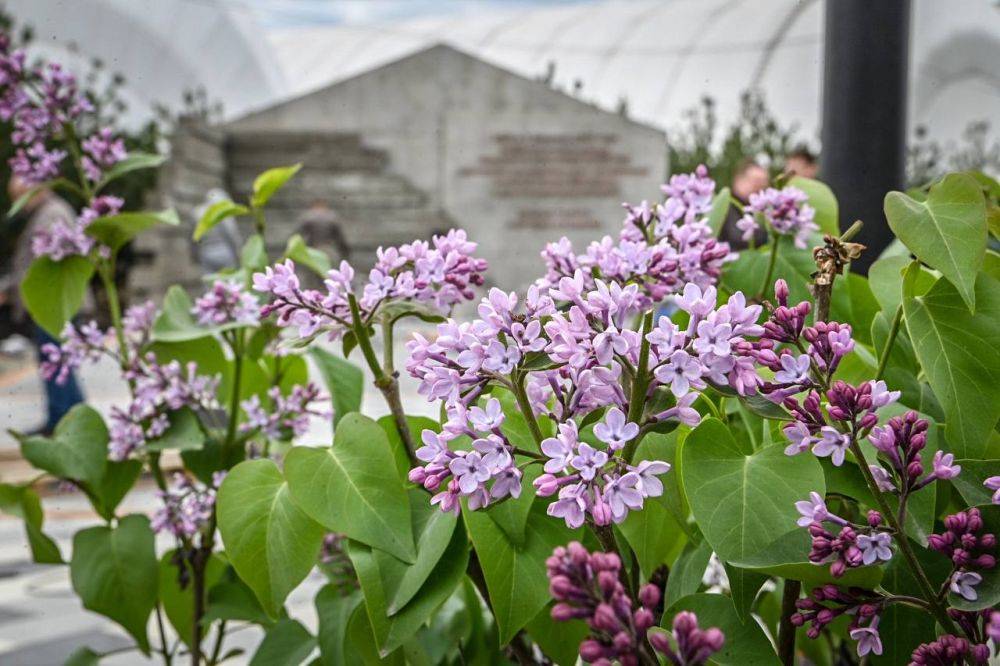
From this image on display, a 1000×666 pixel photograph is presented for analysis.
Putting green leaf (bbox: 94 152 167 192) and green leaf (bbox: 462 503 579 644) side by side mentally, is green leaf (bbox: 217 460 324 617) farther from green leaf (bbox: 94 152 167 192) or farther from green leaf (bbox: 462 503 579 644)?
green leaf (bbox: 94 152 167 192)

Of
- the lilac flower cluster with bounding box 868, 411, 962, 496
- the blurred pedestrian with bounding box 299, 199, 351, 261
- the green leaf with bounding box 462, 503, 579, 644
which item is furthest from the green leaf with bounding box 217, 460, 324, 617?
the blurred pedestrian with bounding box 299, 199, 351, 261

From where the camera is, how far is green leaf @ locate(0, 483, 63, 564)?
102 centimetres

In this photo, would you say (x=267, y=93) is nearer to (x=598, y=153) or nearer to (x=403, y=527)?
(x=598, y=153)

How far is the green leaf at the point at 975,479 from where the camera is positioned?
0.55 meters

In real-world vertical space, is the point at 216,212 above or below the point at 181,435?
above

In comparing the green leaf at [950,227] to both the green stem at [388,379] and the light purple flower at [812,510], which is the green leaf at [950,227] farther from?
the green stem at [388,379]

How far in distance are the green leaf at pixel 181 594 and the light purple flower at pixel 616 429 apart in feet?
2.44

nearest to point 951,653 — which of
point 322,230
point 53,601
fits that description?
point 53,601

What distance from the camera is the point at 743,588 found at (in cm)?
53

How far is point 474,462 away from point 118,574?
625 mm

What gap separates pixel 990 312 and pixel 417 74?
38.4ft

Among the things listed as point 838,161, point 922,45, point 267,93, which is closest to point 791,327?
point 838,161

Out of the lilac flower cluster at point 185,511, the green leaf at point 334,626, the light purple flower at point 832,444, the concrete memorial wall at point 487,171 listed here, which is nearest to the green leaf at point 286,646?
the green leaf at point 334,626

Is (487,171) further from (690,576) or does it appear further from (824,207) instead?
(690,576)
